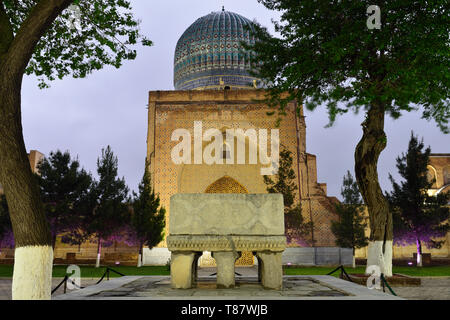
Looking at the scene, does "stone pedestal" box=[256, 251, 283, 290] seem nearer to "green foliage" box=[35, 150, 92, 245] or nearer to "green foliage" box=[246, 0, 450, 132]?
"green foliage" box=[246, 0, 450, 132]

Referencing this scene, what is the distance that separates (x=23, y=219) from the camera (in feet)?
12.9

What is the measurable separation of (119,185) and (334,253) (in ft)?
33.9

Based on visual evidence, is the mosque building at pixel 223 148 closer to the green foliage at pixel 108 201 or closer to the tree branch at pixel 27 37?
the green foliage at pixel 108 201

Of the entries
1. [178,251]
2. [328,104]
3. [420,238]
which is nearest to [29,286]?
[178,251]

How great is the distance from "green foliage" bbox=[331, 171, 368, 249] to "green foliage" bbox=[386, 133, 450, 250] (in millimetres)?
2757

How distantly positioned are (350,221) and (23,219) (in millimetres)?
14686

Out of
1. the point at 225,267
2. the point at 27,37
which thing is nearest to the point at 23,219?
the point at 27,37

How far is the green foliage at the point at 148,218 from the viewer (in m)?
16.5

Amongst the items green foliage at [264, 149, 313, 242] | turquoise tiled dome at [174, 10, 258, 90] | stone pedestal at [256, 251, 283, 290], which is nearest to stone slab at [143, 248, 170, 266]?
green foliage at [264, 149, 313, 242]

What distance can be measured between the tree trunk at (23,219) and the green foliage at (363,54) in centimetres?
526

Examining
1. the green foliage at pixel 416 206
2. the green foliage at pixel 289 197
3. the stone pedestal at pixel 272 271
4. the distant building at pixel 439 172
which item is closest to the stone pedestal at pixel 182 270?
the stone pedestal at pixel 272 271

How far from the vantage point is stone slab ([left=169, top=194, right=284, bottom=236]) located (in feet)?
19.1

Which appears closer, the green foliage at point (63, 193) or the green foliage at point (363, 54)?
the green foliage at point (363, 54)
